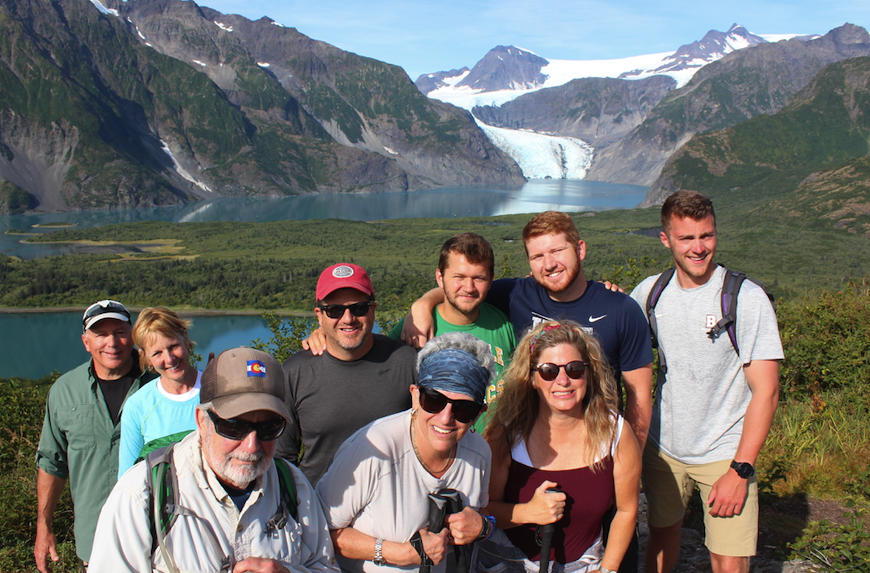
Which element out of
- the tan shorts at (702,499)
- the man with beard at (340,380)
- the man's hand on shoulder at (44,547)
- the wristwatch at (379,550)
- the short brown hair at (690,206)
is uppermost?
the short brown hair at (690,206)

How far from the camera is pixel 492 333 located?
3.64m

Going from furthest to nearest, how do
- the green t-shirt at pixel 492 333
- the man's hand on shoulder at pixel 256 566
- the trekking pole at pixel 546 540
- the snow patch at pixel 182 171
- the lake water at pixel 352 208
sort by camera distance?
the snow patch at pixel 182 171 < the lake water at pixel 352 208 < the green t-shirt at pixel 492 333 < the trekking pole at pixel 546 540 < the man's hand on shoulder at pixel 256 566

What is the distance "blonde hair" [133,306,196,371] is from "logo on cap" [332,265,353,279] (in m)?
1.04

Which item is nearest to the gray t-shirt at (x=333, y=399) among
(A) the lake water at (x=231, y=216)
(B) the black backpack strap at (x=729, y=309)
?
(B) the black backpack strap at (x=729, y=309)

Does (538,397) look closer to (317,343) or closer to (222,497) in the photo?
(317,343)

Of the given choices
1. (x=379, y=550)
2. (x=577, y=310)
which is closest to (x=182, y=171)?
(x=577, y=310)

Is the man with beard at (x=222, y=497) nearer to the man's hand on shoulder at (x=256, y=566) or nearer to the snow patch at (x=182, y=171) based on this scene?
the man's hand on shoulder at (x=256, y=566)

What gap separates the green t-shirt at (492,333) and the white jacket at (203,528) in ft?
4.40

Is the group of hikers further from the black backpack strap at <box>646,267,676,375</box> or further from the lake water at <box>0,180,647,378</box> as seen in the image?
the lake water at <box>0,180,647,378</box>

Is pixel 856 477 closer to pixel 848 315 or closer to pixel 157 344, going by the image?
pixel 848 315

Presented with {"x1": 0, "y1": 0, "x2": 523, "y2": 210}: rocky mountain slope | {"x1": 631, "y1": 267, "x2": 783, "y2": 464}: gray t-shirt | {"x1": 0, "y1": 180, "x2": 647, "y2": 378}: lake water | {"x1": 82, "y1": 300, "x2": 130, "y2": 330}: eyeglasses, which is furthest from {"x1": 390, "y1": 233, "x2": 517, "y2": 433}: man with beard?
{"x1": 0, "y1": 0, "x2": 523, "y2": 210}: rocky mountain slope

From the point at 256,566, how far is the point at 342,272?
1.58 m

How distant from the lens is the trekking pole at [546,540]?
2684 mm

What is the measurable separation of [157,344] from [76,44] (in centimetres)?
22260
